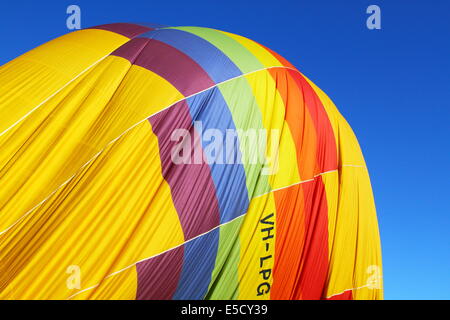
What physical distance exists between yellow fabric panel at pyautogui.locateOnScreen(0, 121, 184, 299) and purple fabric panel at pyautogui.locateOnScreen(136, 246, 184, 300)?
0.08 meters

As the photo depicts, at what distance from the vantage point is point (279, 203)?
17.4 feet

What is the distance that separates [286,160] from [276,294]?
156cm

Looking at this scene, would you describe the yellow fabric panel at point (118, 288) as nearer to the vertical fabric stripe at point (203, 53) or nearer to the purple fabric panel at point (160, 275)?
the purple fabric panel at point (160, 275)

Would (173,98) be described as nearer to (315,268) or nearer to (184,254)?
(184,254)

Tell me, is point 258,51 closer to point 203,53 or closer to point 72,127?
point 203,53

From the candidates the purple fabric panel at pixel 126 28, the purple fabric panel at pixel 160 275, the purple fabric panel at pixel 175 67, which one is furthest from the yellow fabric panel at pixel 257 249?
the purple fabric panel at pixel 126 28

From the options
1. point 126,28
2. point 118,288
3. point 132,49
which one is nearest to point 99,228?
A: point 118,288

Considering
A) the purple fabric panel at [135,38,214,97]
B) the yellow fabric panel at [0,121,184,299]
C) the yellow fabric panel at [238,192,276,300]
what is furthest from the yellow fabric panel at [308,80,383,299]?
the yellow fabric panel at [0,121,184,299]

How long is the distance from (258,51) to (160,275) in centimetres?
330

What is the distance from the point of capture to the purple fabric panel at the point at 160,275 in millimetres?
4234

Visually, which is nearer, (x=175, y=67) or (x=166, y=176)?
(x=166, y=176)

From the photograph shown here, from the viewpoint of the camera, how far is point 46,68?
4.75 metres

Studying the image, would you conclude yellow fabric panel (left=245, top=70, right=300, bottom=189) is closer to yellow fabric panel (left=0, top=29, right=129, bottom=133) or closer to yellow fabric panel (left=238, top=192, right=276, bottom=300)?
yellow fabric panel (left=238, top=192, right=276, bottom=300)

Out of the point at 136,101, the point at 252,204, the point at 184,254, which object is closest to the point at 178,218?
the point at 184,254
